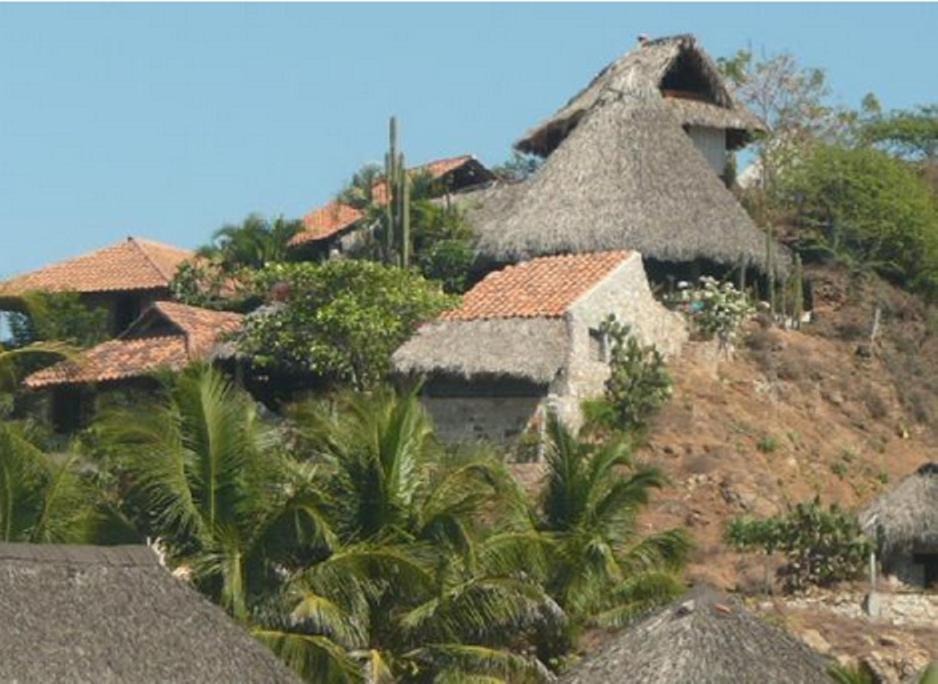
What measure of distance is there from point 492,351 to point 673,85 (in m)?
12.1

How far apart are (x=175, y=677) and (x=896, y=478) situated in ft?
61.9

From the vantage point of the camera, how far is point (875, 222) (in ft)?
162

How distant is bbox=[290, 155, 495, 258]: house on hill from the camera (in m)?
50.2

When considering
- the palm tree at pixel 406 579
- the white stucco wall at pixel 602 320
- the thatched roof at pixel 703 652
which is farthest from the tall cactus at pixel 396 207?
the thatched roof at pixel 703 652

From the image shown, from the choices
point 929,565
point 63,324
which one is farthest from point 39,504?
point 63,324

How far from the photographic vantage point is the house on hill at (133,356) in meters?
44.9

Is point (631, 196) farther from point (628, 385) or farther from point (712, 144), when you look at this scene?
point (712, 144)

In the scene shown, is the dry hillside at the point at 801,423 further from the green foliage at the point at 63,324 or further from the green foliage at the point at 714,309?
the green foliage at the point at 63,324

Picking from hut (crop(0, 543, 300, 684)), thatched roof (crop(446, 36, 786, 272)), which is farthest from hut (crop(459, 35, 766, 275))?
hut (crop(0, 543, 300, 684))

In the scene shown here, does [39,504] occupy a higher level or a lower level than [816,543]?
higher

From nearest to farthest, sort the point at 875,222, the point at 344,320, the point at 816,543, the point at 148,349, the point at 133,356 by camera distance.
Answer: the point at 816,543 → the point at 344,320 → the point at 133,356 → the point at 148,349 → the point at 875,222

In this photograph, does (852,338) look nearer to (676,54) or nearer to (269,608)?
(676,54)

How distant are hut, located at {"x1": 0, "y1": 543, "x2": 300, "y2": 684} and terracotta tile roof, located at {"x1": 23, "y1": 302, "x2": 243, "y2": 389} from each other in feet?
53.7

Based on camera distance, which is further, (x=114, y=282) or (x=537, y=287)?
(x=114, y=282)
